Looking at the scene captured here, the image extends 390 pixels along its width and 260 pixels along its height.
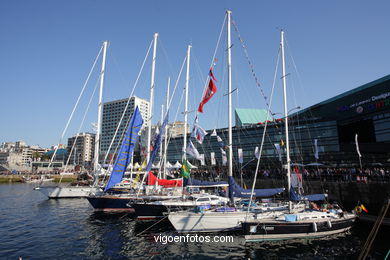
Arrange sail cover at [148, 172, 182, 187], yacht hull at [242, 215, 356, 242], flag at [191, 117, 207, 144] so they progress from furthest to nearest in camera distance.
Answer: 1. sail cover at [148, 172, 182, 187]
2. flag at [191, 117, 207, 144]
3. yacht hull at [242, 215, 356, 242]

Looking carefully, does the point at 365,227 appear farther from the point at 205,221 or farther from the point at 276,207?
the point at 205,221

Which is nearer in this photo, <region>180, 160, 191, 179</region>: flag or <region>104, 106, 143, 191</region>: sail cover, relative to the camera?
<region>104, 106, 143, 191</region>: sail cover

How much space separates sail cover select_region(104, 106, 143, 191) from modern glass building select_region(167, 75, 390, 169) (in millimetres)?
14817

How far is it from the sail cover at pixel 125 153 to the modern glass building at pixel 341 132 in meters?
14.8

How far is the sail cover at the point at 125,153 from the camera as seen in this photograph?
28.8 metres

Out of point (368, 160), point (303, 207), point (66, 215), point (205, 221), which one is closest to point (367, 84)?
point (368, 160)

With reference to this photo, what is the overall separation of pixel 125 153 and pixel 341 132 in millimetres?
52640

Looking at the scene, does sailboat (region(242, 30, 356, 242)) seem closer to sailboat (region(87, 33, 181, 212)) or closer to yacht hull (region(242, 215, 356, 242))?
yacht hull (region(242, 215, 356, 242))

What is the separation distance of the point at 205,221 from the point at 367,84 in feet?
156

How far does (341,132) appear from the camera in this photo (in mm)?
57656

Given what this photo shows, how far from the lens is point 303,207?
22.7 metres

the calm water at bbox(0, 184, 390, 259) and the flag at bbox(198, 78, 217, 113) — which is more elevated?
the flag at bbox(198, 78, 217, 113)

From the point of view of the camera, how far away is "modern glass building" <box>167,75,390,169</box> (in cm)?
4478

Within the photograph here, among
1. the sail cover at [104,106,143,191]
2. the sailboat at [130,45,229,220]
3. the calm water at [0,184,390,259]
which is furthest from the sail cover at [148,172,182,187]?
the calm water at [0,184,390,259]
